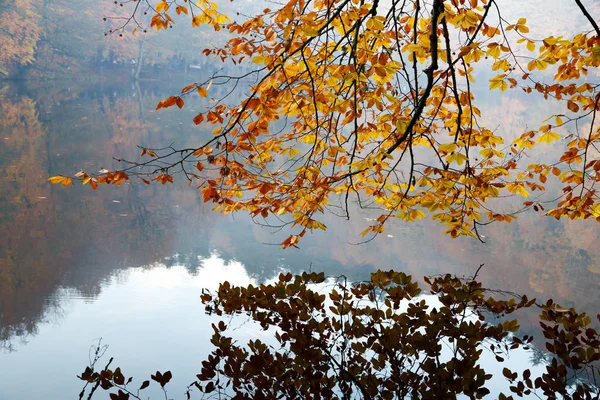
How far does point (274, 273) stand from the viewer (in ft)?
24.1

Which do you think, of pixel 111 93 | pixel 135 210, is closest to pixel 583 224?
pixel 135 210

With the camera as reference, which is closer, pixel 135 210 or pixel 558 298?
pixel 558 298

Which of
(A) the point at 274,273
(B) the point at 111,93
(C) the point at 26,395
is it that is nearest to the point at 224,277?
(A) the point at 274,273

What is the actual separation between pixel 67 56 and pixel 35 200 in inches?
1278

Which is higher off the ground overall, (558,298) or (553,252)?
(553,252)

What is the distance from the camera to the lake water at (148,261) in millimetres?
4918

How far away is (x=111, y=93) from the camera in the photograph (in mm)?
32281

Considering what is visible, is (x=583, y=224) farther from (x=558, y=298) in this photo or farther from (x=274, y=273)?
(x=274, y=273)

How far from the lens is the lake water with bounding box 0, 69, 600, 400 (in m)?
4.92

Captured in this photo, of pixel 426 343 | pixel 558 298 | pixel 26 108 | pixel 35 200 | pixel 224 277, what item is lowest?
pixel 426 343

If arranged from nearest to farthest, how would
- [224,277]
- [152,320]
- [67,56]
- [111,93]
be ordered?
[152,320] < [224,277] < [111,93] < [67,56]

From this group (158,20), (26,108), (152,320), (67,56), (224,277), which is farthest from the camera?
(67,56)

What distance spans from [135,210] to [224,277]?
3627 mm

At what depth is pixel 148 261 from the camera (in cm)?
743
